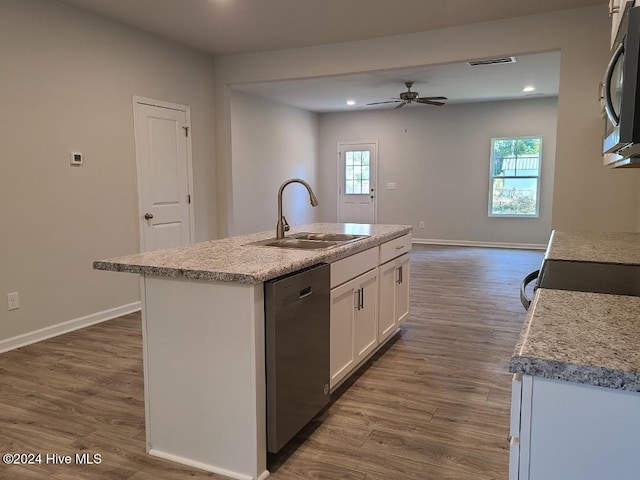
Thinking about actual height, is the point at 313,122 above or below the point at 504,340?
above

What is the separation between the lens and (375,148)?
9359mm

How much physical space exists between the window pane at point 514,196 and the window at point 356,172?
8.05ft

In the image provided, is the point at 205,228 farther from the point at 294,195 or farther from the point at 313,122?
the point at 313,122

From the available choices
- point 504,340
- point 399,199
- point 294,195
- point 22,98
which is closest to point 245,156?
point 294,195

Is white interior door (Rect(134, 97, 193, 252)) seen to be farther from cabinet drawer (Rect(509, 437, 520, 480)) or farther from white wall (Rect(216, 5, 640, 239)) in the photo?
cabinet drawer (Rect(509, 437, 520, 480))

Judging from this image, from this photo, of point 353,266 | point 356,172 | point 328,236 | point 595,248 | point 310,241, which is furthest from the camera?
point 356,172

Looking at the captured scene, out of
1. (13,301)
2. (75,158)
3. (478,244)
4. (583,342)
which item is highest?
(75,158)

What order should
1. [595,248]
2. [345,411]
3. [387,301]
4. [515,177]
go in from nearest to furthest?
[595,248]
[345,411]
[387,301]
[515,177]

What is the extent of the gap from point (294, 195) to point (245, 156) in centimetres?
172

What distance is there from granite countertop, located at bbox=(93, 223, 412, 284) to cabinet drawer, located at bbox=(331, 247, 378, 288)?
0.14ft

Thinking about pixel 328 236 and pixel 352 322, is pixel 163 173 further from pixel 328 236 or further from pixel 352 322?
pixel 352 322

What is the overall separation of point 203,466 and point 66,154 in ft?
9.45

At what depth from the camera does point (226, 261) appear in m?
2.06

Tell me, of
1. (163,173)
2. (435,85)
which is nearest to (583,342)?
(163,173)
